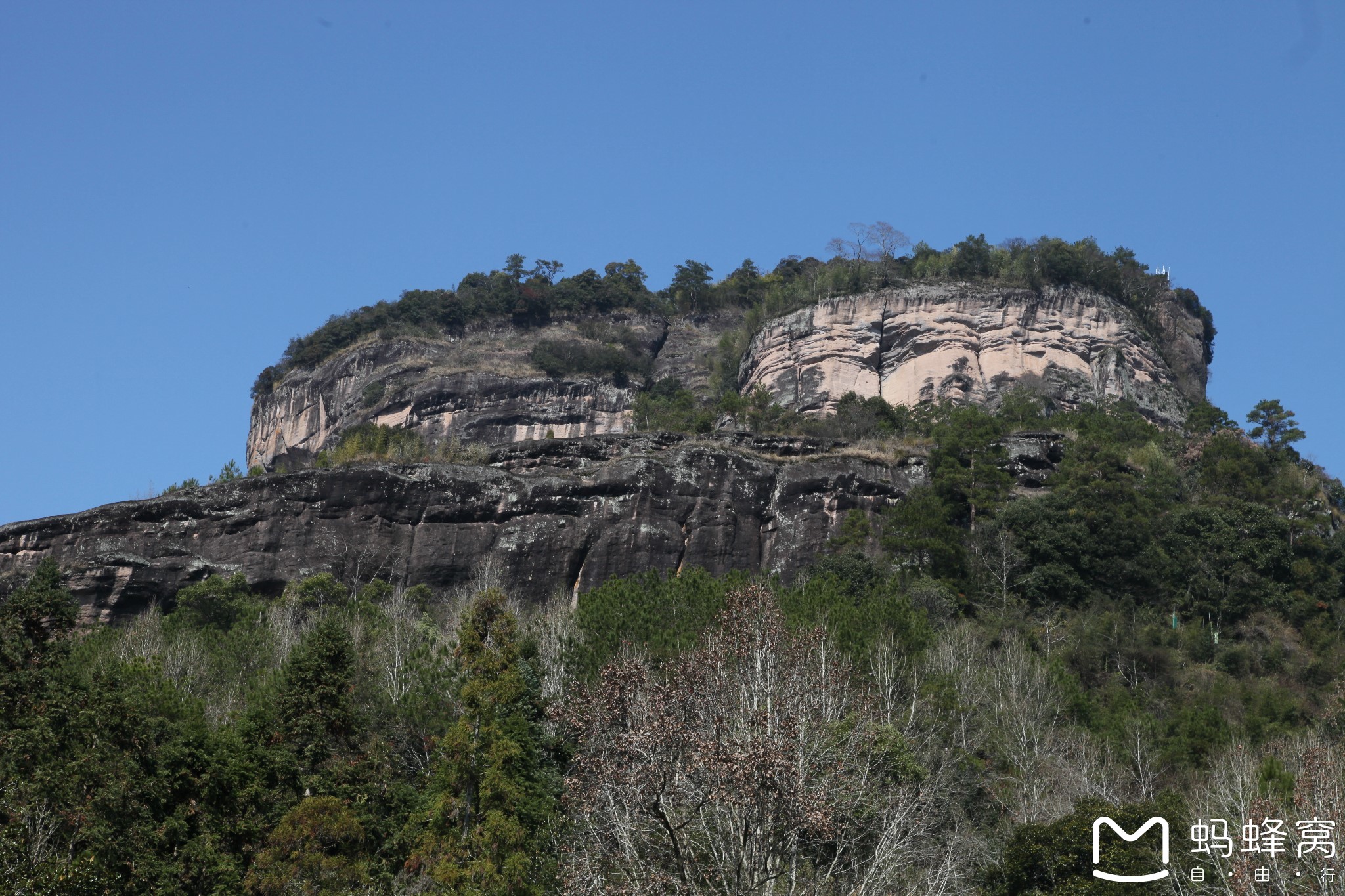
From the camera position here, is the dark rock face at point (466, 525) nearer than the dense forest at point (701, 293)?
Yes

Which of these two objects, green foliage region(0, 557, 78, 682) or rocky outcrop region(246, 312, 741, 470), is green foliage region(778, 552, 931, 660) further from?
rocky outcrop region(246, 312, 741, 470)

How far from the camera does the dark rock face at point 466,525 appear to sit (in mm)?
50750

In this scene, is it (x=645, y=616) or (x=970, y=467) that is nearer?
(x=645, y=616)

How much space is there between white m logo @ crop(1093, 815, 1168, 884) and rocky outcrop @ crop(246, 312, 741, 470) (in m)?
52.9

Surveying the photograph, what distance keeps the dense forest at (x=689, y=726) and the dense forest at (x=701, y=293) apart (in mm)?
30760

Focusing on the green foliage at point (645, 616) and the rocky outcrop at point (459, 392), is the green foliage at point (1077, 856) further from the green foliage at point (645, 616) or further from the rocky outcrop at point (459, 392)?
the rocky outcrop at point (459, 392)

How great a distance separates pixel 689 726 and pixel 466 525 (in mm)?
32664

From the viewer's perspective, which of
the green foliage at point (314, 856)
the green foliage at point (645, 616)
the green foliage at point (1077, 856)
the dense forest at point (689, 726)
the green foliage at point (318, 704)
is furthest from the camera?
the green foliage at point (645, 616)

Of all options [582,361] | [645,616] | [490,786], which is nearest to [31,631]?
[490,786]

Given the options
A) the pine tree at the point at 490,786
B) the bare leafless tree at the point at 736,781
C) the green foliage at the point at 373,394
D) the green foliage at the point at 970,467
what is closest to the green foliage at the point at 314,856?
the pine tree at the point at 490,786

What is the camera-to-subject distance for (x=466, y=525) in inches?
2073

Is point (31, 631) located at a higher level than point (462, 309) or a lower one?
lower

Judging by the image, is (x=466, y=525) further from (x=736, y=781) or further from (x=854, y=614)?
(x=736, y=781)

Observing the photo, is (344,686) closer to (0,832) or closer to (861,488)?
(0,832)
